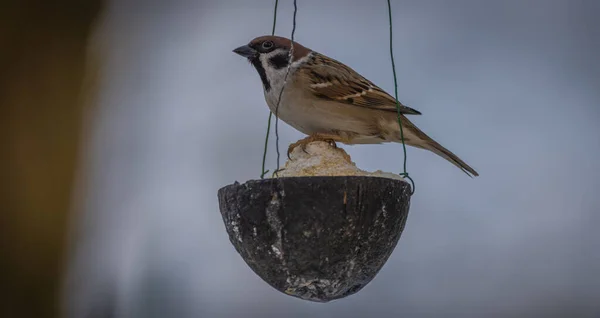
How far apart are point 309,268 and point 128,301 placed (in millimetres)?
2599

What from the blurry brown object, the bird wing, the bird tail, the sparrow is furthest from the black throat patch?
the blurry brown object

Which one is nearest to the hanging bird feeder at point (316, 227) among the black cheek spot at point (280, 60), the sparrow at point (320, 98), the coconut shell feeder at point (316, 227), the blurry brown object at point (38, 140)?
the coconut shell feeder at point (316, 227)

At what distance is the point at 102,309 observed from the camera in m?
4.20

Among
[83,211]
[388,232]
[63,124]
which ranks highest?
[63,124]

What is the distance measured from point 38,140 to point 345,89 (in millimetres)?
1402

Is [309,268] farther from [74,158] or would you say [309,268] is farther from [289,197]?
[74,158]

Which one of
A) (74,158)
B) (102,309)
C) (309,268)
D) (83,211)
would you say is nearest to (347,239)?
(309,268)

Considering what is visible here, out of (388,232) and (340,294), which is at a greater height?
(388,232)

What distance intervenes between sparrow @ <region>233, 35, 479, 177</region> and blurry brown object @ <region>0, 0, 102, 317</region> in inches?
45.7

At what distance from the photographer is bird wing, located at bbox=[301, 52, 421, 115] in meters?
2.73

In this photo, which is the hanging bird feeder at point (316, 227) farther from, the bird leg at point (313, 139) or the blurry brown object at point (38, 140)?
the blurry brown object at point (38, 140)

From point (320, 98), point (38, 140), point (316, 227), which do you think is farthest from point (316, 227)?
point (38, 140)

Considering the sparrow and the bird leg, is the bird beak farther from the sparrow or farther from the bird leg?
the bird leg

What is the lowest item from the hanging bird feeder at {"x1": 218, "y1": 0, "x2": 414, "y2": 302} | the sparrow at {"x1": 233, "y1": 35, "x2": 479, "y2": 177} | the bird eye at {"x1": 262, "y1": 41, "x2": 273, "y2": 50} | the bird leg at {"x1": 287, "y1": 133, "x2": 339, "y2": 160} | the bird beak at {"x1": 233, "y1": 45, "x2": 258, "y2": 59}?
the hanging bird feeder at {"x1": 218, "y1": 0, "x2": 414, "y2": 302}
